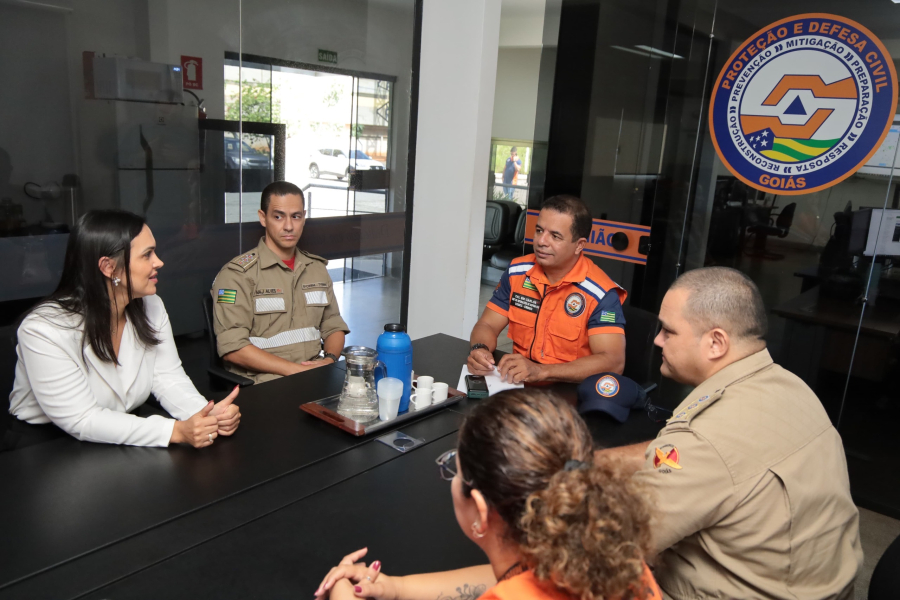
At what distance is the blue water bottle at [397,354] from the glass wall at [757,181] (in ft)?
7.33

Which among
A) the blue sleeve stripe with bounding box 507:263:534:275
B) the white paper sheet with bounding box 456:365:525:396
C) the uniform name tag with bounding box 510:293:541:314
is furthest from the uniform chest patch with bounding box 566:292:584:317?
the white paper sheet with bounding box 456:365:525:396

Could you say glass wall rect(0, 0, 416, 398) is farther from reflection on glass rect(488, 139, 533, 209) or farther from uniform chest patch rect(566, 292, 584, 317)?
reflection on glass rect(488, 139, 533, 209)

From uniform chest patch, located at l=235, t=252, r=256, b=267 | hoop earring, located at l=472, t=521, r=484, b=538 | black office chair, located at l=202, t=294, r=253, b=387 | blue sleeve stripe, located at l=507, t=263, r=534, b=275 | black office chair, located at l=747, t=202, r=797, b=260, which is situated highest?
black office chair, located at l=747, t=202, r=797, b=260

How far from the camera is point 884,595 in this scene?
125cm

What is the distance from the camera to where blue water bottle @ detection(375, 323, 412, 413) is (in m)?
1.90

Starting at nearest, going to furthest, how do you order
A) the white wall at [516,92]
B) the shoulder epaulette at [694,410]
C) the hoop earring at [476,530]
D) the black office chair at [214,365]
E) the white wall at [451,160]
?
the hoop earring at [476,530] < the shoulder epaulette at [694,410] < the black office chair at [214,365] < the white wall at [451,160] < the white wall at [516,92]

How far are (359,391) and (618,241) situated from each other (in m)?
2.47

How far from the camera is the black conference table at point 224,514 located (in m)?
1.14

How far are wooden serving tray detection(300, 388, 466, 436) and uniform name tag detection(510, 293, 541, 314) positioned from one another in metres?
0.76

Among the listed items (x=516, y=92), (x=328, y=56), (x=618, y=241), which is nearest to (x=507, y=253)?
(x=516, y=92)

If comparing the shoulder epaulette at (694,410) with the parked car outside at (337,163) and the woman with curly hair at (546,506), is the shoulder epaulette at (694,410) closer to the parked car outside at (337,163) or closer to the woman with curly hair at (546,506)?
the woman with curly hair at (546,506)

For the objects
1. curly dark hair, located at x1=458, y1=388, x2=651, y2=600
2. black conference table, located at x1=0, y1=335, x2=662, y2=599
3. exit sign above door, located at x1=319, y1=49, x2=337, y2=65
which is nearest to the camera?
curly dark hair, located at x1=458, y1=388, x2=651, y2=600

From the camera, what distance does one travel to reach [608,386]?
6.45ft

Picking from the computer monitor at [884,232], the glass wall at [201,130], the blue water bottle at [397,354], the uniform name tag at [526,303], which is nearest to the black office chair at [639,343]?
the uniform name tag at [526,303]
